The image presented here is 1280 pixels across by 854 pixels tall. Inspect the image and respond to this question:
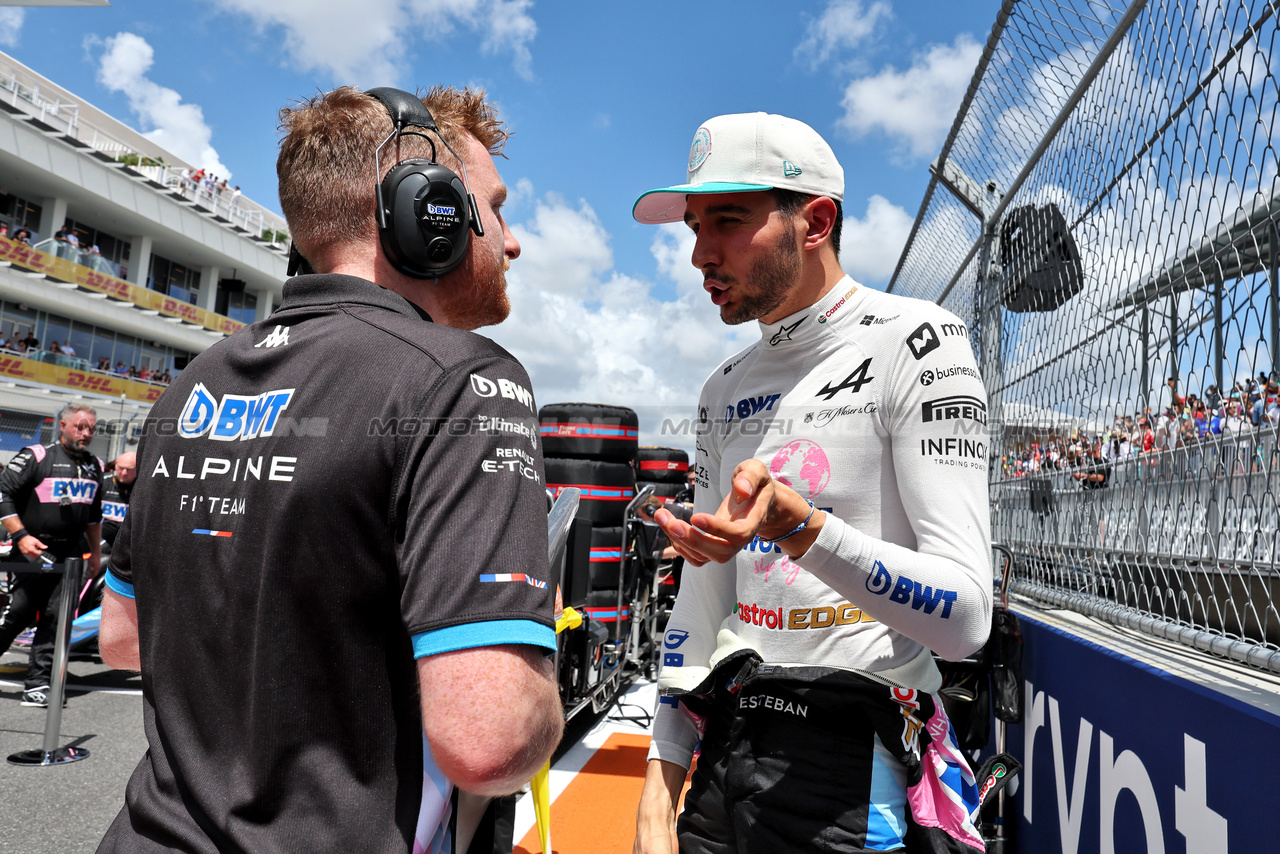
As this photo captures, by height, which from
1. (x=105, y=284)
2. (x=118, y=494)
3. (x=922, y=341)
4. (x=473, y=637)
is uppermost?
(x=105, y=284)

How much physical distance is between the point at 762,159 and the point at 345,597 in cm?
106

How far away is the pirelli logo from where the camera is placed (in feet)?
4.00

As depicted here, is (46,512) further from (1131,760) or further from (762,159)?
(1131,760)

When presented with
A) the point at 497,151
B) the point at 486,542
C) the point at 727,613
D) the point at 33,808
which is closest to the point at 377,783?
the point at 486,542

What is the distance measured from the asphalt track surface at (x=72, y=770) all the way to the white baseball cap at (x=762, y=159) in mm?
3592

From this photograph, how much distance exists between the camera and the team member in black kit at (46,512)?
5453mm

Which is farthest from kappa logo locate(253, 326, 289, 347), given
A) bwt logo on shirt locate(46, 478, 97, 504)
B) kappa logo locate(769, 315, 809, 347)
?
bwt logo on shirt locate(46, 478, 97, 504)

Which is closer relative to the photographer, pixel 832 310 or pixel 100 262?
pixel 832 310

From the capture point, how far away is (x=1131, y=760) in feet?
4.61

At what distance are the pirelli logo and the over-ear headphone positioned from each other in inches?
31.2

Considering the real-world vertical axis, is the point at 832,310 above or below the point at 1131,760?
above

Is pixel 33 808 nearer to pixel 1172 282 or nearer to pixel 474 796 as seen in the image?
pixel 474 796

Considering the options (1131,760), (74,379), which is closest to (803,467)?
(1131,760)

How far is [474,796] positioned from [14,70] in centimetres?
4107
